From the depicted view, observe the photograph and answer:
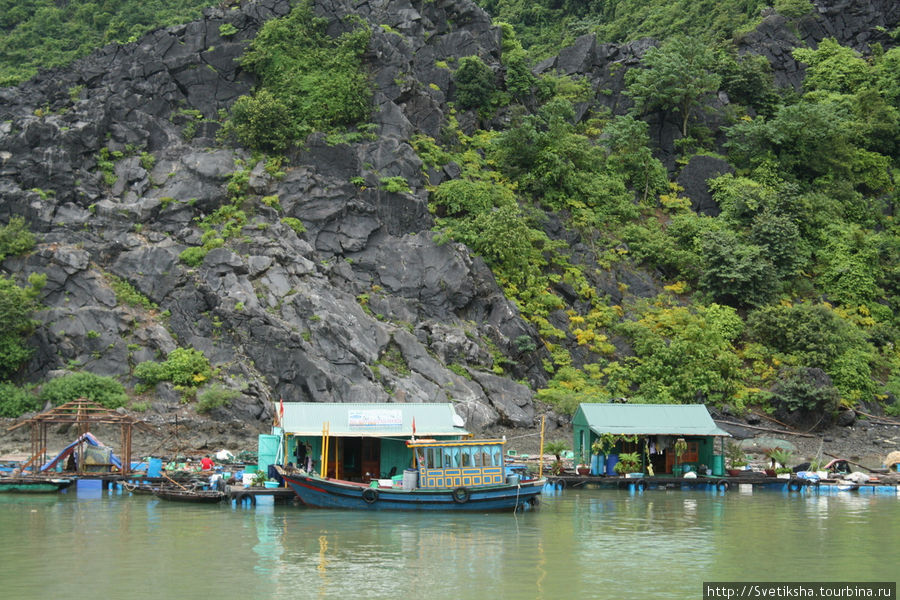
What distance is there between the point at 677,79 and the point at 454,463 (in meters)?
40.0

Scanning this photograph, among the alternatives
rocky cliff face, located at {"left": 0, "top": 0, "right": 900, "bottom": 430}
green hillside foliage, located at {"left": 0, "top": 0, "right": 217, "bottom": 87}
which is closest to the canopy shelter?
rocky cliff face, located at {"left": 0, "top": 0, "right": 900, "bottom": 430}

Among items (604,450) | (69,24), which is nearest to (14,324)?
(604,450)

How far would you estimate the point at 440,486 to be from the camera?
29797 millimetres

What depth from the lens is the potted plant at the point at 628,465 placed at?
124 ft

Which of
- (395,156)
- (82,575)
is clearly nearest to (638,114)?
(395,156)

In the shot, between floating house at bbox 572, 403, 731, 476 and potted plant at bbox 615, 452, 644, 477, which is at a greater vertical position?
floating house at bbox 572, 403, 731, 476

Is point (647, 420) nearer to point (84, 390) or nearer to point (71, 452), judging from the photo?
point (71, 452)

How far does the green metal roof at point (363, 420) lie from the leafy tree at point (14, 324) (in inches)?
676

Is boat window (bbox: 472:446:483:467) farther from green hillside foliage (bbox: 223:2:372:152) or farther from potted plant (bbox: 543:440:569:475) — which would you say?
green hillside foliage (bbox: 223:2:372:152)

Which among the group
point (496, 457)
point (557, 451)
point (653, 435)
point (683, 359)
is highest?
point (683, 359)

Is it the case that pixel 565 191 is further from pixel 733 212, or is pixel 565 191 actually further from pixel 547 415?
pixel 547 415

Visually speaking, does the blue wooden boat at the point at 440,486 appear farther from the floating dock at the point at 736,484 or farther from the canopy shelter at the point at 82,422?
the canopy shelter at the point at 82,422

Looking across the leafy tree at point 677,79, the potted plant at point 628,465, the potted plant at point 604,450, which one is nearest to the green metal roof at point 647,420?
the potted plant at point 604,450

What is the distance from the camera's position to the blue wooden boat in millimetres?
29609
